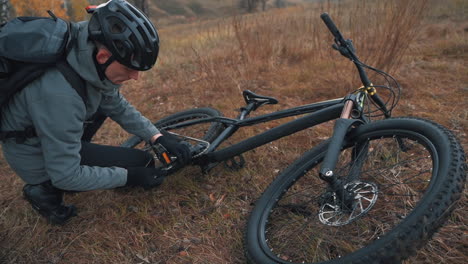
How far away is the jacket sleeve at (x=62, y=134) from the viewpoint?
4.73ft

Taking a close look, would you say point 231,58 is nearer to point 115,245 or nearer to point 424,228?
point 115,245

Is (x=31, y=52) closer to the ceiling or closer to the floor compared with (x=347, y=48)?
closer to the ceiling

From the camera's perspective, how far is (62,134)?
1493 millimetres

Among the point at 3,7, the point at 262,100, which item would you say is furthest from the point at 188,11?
the point at 262,100

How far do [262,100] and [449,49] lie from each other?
426 cm

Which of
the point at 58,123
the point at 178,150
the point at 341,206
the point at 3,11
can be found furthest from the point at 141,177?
the point at 3,11

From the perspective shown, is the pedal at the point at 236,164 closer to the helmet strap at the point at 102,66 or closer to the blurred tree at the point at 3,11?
the helmet strap at the point at 102,66

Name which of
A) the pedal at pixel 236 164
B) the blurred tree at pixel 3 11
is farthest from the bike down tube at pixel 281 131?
the blurred tree at pixel 3 11

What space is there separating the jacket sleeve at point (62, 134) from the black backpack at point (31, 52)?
10cm

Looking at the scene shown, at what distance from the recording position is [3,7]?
568 centimetres

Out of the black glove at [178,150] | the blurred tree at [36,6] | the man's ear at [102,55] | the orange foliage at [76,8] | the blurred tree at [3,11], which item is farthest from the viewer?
the orange foliage at [76,8]

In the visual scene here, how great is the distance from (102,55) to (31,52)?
0.31 m

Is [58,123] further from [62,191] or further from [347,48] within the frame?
[347,48]

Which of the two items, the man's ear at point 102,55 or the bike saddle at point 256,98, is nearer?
the man's ear at point 102,55
